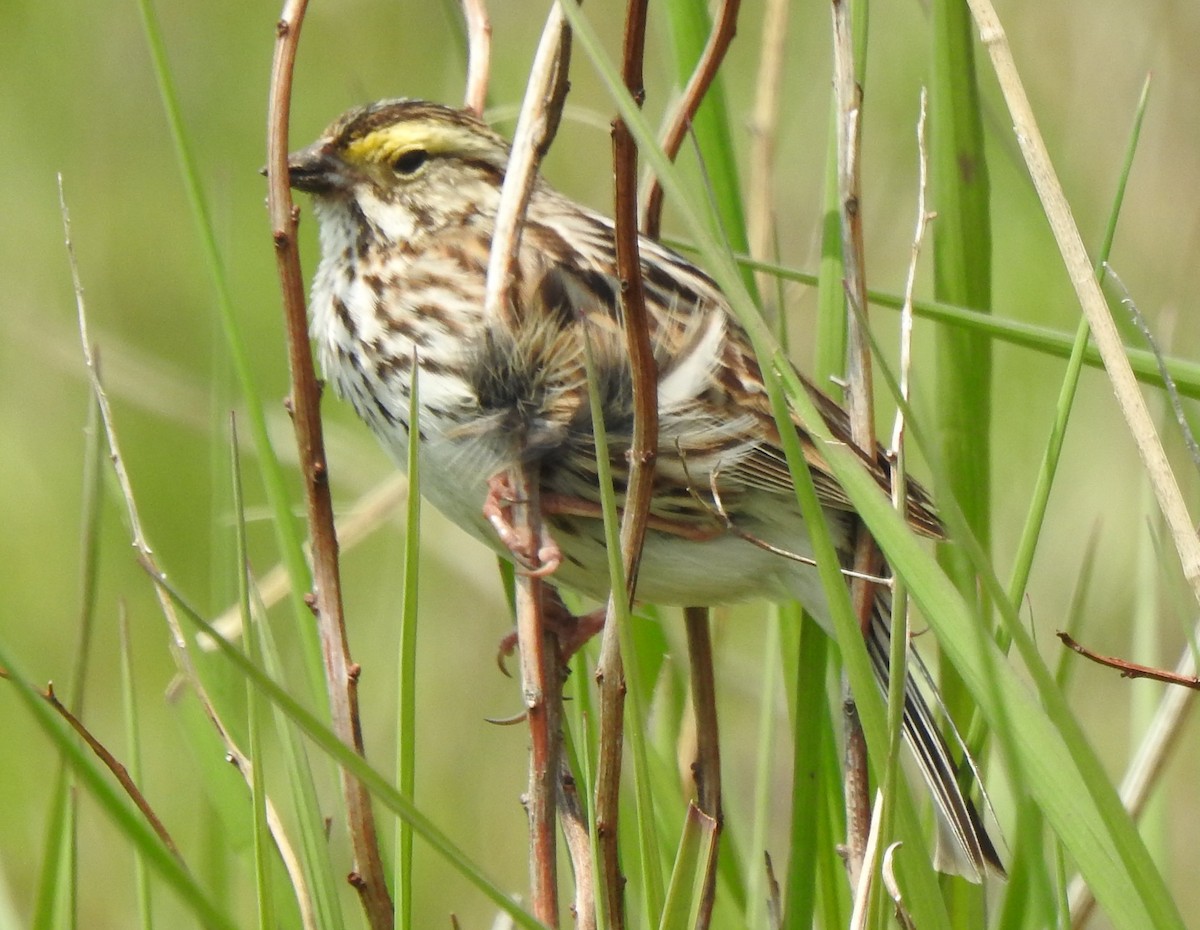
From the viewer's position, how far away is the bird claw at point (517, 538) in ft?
4.99

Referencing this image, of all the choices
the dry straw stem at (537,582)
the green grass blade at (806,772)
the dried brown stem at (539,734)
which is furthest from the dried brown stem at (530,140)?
the green grass blade at (806,772)

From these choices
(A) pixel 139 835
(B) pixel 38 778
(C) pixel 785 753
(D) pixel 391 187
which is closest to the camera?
(A) pixel 139 835

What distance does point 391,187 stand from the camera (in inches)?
93.2

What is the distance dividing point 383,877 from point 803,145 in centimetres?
309

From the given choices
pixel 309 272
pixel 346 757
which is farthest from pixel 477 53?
pixel 309 272

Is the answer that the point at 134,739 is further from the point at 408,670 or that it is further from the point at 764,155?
the point at 764,155

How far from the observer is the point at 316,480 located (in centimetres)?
162

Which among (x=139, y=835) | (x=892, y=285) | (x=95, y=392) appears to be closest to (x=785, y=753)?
(x=892, y=285)

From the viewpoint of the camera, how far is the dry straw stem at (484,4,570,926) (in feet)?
4.89

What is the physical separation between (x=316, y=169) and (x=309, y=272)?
1930mm

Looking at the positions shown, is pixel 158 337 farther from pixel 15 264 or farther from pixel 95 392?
pixel 95 392

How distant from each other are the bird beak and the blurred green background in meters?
1.04

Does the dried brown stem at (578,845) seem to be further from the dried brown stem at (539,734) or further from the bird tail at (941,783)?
the bird tail at (941,783)

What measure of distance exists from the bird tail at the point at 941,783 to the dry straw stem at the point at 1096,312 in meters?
0.42
